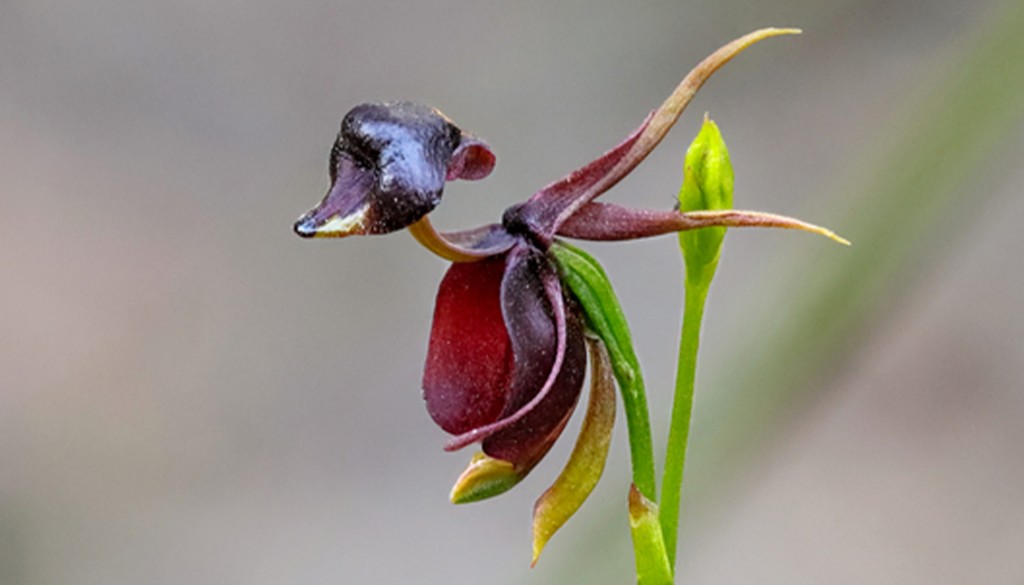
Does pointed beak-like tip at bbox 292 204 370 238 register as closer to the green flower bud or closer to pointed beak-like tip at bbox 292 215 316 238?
pointed beak-like tip at bbox 292 215 316 238

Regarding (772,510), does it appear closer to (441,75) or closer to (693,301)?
(441,75)

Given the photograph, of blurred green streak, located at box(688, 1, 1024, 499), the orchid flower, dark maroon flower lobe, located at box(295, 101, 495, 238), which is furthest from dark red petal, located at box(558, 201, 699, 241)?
blurred green streak, located at box(688, 1, 1024, 499)

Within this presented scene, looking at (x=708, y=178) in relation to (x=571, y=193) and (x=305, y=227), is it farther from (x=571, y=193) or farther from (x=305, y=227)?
(x=305, y=227)

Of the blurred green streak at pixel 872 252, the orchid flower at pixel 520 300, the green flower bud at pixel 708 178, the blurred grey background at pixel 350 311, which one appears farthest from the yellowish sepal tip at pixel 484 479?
the blurred grey background at pixel 350 311

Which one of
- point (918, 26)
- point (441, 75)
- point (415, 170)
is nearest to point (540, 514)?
point (415, 170)

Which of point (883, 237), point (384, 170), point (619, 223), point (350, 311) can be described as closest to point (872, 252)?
point (883, 237)
